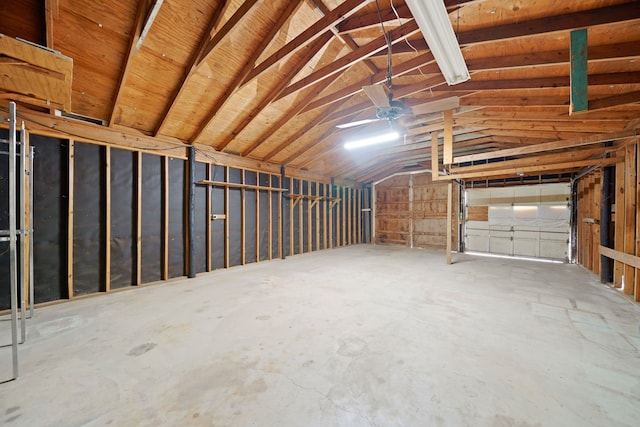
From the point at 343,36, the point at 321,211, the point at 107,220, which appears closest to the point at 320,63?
the point at 343,36

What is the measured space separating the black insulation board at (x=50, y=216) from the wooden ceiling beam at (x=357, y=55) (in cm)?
354

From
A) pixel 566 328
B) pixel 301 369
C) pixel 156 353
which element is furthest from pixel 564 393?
pixel 156 353

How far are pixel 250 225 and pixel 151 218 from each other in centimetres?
220

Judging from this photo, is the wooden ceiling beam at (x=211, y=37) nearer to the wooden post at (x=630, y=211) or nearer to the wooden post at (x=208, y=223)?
the wooden post at (x=208, y=223)

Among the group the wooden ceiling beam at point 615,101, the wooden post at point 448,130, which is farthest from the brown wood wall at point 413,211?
the wooden ceiling beam at point 615,101

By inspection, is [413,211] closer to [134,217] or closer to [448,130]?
[448,130]

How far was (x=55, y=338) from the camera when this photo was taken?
2.55m

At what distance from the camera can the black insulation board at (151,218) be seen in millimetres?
4493

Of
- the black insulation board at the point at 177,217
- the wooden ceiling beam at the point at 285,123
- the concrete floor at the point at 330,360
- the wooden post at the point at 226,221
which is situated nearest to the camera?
the concrete floor at the point at 330,360

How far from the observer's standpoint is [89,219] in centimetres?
Result: 393

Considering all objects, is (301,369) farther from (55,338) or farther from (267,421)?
(55,338)

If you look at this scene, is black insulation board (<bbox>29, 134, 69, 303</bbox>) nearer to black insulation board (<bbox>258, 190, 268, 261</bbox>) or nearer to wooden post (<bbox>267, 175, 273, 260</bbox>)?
black insulation board (<bbox>258, 190, 268, 261</bbox>)

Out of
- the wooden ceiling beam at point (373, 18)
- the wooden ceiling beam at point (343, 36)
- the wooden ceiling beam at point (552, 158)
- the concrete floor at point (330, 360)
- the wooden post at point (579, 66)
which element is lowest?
the concrete floor at point (330, 360)

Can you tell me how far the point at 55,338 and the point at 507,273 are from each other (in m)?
7.48
